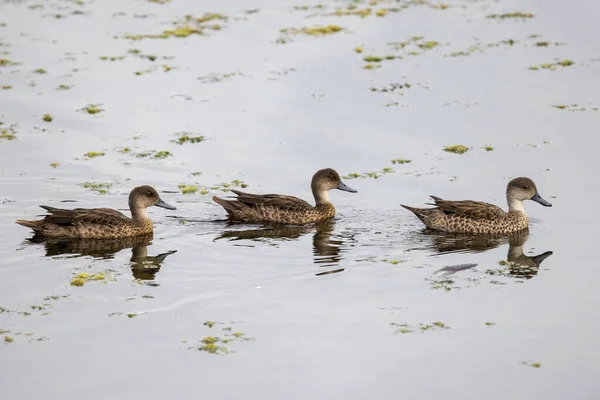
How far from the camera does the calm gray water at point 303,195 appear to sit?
34.0ft

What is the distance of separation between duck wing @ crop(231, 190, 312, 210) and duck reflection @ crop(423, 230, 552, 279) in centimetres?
190

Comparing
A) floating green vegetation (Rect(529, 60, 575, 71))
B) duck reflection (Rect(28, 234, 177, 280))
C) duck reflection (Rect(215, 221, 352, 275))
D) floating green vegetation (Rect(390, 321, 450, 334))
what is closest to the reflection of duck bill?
duck reflection (Rect(215, 221, 352, 275))

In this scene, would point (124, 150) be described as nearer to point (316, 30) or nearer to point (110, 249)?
point (110, 249)

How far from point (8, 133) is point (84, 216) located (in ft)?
16.5

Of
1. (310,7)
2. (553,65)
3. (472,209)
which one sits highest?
(310,7)

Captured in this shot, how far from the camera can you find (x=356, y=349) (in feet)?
35.0

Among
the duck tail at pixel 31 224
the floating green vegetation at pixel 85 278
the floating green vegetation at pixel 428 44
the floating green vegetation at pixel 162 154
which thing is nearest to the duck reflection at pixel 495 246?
the floating green vegetation at pixel 85 278

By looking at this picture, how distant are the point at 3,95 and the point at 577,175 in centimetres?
1111

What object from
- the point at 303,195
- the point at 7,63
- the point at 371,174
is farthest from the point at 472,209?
the point at 7,63

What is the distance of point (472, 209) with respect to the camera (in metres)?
15.0

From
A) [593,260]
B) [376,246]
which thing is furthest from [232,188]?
[593,260]

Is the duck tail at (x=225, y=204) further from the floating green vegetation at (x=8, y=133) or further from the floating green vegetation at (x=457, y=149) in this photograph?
the floating green vegetation at (x=8, y=133)

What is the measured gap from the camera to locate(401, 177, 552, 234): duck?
1501 cm

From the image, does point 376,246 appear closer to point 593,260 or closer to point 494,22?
point 593,260
